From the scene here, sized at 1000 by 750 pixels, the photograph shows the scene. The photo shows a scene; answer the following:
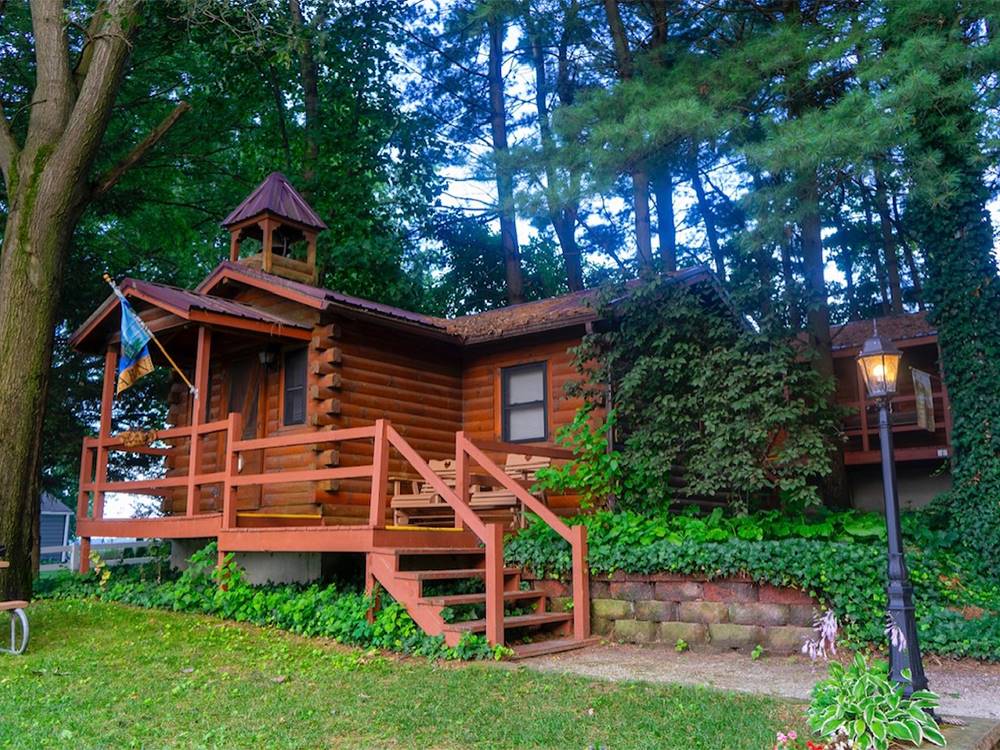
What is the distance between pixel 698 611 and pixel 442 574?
2.61m

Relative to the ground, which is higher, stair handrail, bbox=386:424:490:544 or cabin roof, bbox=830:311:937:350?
cabin roof, bbox=830:311:937:350

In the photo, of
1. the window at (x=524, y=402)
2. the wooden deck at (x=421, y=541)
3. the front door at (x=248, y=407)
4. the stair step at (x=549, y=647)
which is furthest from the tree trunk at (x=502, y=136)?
the stair step at (x=549, y=647)

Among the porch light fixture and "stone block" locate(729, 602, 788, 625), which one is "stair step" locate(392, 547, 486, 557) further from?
the porch light fixture

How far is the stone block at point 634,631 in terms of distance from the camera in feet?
29.2

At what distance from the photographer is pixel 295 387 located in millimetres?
13148

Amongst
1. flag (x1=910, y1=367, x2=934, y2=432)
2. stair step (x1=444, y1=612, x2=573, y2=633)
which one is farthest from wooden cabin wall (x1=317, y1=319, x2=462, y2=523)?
flag (x1=910, y1=367, x2=934, y2=432)

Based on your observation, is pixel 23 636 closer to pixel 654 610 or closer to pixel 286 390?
pixel 286 390

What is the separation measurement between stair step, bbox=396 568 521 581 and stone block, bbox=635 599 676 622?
144 centimetres

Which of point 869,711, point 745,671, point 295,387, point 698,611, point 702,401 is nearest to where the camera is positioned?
point 869,711

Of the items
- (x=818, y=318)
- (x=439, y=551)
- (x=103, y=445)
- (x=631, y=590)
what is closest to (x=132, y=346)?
(x=103, y=445)

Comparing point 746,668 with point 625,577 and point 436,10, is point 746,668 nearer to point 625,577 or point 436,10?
point 625,577

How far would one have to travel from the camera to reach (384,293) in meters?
21.5

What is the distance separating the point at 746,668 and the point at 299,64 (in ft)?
64.2

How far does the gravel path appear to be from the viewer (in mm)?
6535
